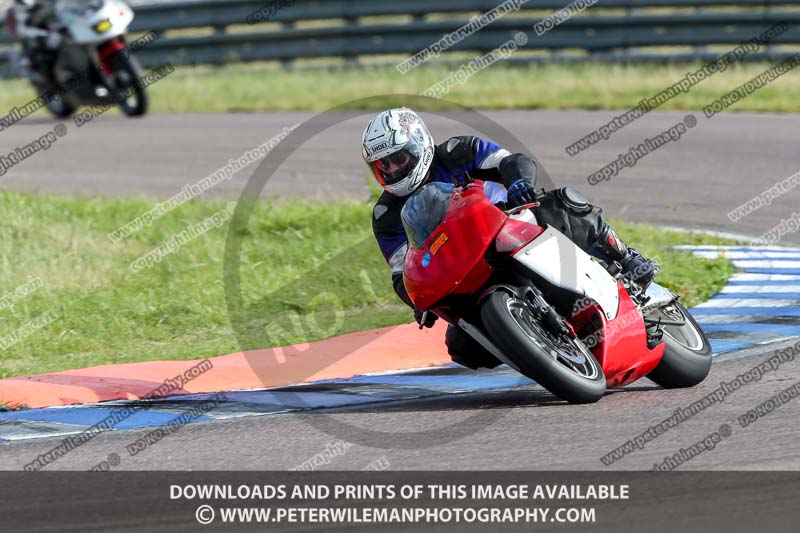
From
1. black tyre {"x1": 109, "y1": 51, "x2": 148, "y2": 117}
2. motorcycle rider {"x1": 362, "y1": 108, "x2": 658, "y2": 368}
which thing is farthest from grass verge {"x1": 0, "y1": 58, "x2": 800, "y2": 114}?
motorcycle rider {"x1": 362, "y1": 108, "x2": 658, "y2": 368}

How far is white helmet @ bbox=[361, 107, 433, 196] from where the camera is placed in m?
5.96

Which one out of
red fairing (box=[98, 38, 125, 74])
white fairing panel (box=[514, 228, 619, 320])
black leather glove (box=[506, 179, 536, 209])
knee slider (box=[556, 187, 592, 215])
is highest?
black leather glove (box=[506, 179, 536, 209])

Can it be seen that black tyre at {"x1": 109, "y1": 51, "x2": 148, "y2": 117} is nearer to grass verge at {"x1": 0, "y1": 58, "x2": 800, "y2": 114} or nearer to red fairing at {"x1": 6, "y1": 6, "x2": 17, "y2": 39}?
grass verge at {"x1": 0, "y1": 58, "x2": 800, "y2": 114}

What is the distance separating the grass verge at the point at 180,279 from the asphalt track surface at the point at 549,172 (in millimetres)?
1720

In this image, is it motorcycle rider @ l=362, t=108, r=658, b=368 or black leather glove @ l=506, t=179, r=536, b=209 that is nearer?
black leather glove @ l=506, t=179, r=536, b=209

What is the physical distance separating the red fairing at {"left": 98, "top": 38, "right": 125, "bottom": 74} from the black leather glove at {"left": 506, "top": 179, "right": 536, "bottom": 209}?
38.4 feet

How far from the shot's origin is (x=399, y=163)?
6.02 m

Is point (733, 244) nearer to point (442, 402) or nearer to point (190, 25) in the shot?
point (442, 402)

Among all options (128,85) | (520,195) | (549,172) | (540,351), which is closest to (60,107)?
(128,85)

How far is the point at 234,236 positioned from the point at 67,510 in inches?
262

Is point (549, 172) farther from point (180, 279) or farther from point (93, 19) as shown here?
point (93, 19)

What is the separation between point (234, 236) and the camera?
1125 cm

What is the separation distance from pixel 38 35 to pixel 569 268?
13961 mm

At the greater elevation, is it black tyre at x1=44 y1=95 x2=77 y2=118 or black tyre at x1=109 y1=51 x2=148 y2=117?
black tyre at x1=109 y1=51 x2=148 y2=117
